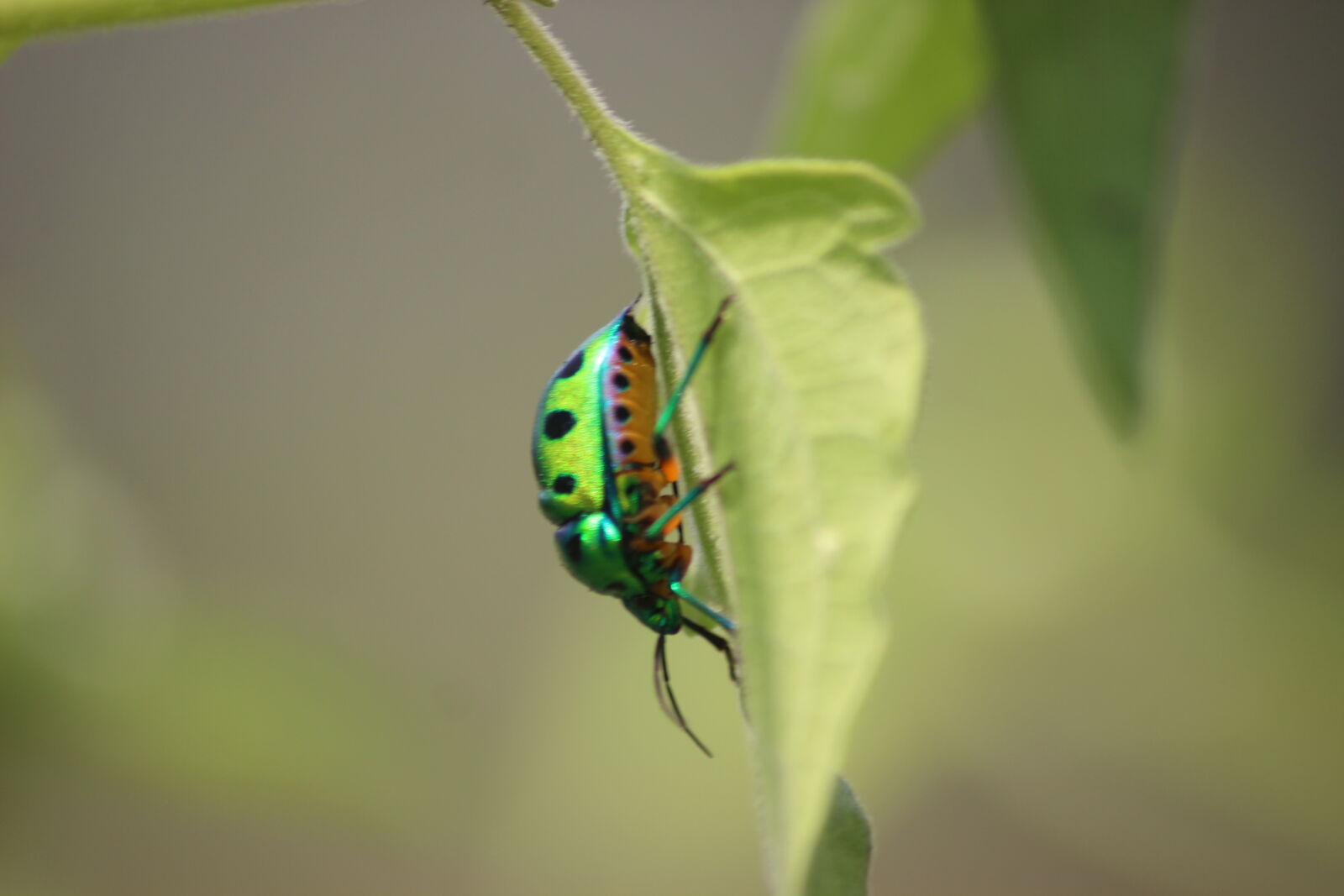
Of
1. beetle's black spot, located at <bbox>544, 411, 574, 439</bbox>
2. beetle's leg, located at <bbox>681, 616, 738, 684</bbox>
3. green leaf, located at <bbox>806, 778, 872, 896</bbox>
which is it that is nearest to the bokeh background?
beetle's black spot, located at <bbox>544, 411, 574, 439</bbox>

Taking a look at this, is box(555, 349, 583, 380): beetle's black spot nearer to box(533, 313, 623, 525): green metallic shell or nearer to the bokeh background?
box(533, 313, 623, 525): green metallic shell

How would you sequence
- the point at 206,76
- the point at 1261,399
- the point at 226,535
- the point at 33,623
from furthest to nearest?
the point at 206,76, the point at 226,535, the point at 1261,399, the point at 33,623

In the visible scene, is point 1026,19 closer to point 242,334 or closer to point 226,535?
point 226,535

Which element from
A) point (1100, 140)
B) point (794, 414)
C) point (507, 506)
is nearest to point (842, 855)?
point (794, 414)

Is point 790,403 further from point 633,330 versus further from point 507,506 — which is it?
point 507,506

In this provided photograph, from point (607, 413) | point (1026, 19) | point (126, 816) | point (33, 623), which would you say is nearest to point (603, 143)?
point (607, 413)

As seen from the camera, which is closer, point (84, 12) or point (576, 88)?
point (84, 12)
